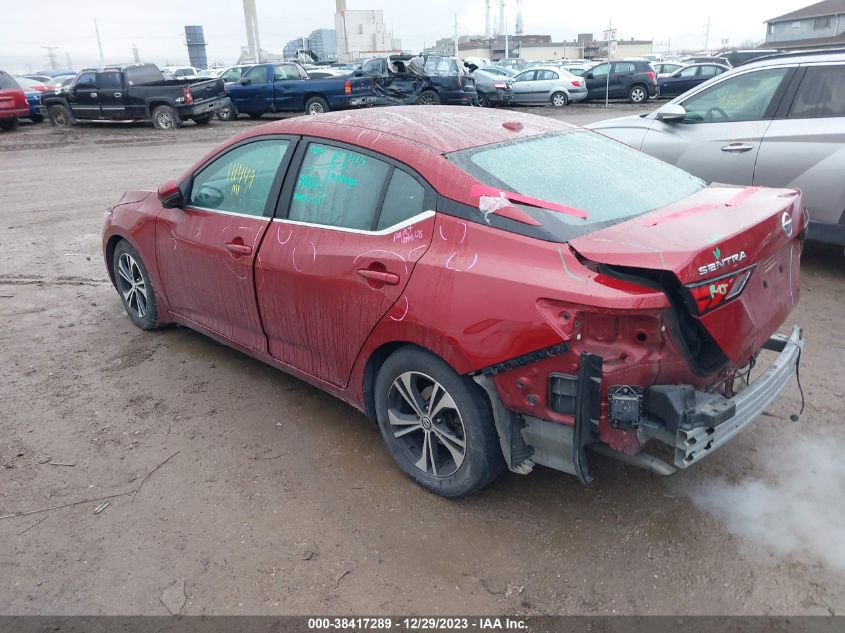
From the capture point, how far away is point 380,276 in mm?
3045

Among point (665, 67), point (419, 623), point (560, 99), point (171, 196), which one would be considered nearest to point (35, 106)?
point (560, 99)

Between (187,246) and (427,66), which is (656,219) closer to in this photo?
(187,246)

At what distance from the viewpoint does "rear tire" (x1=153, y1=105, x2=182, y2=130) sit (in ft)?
60.5

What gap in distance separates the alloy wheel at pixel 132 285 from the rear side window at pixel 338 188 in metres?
2.04

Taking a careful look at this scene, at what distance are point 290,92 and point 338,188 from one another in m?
17.6

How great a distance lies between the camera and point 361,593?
2.65 meters

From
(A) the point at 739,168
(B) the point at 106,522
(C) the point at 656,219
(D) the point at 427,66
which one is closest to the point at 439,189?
(C) the point at 656,219

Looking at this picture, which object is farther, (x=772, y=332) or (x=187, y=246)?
(x=187, y=246)

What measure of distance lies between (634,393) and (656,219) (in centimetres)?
82

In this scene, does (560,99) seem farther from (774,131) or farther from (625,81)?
(774,131)

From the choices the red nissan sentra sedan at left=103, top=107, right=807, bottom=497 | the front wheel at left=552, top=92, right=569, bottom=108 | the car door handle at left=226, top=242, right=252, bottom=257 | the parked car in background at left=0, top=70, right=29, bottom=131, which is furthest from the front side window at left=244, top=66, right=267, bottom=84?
the car door handle at left=226, top=242, right=252, bottom=257

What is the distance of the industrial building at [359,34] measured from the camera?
58.7m

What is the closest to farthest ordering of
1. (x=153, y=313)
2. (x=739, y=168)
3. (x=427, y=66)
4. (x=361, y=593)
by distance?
(x=361, y=593), (x=153, y=313), (x=739, y=168), (x=427, y=66)

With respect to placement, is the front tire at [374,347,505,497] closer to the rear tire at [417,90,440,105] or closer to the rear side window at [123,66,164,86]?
the rear side window at [123,66,164,86]
